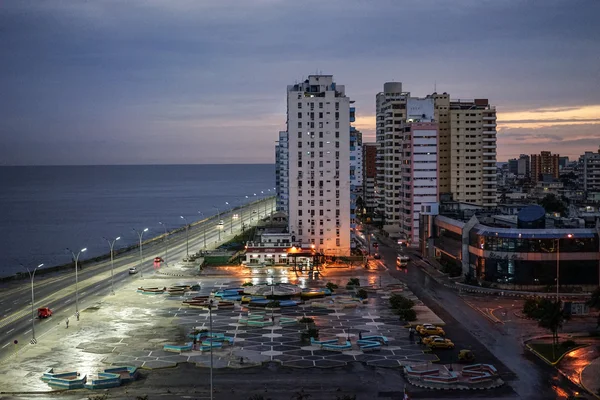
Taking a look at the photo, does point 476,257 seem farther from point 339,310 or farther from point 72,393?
point 72,393

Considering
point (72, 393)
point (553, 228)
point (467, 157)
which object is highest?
point (467, 157)

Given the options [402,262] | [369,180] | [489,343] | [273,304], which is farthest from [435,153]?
[369,180]

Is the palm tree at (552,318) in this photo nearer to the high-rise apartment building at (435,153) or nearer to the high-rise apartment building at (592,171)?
the high-rise apartment building at (435,153)

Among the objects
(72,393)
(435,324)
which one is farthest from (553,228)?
(72,393)

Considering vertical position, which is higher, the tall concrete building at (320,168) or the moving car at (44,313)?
the tall concrete building at (320,168)

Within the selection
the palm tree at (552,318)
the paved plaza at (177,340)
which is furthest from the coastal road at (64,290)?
the palm tree at (552,318)

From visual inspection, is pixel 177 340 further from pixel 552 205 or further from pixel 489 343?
pixel 552 205
